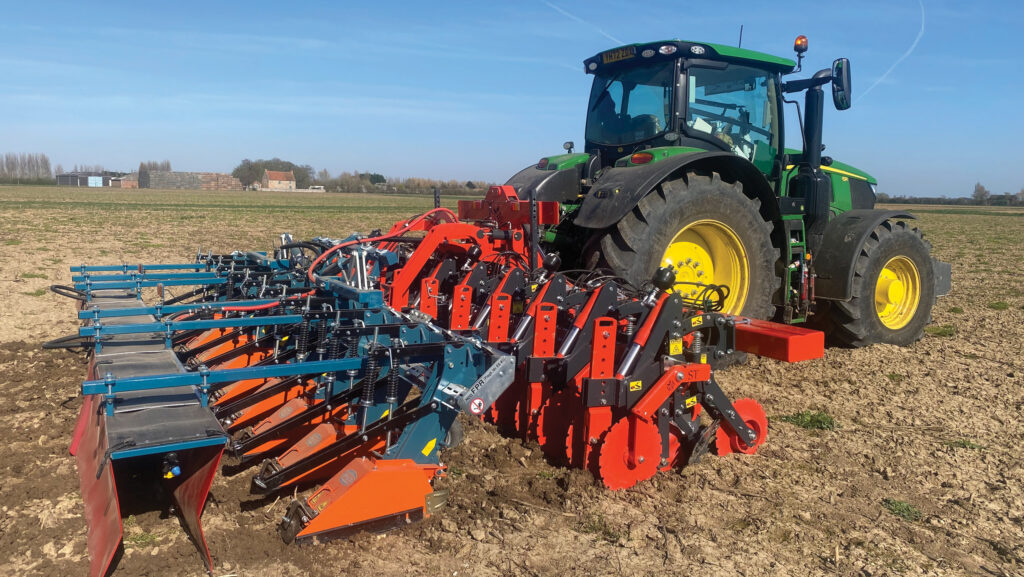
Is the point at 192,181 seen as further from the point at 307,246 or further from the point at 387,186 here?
the point at 307,246

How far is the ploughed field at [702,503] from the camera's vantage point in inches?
120

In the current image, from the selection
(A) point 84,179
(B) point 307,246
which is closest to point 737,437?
(B) point 307,246

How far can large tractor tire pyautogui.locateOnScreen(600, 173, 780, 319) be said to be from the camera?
15.6 feet

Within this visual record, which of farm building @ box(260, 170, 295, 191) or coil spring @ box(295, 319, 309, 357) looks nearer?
coil spring @ box(295, 319, 309, 357)

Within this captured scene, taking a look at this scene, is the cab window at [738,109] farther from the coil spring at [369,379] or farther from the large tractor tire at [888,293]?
the coil spring at [369,379]

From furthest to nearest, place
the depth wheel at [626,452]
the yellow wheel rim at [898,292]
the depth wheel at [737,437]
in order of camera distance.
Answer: the yellow wheel rim at [898,292] → the depth wheel at [737,437] → the depth wheel at [626,452]

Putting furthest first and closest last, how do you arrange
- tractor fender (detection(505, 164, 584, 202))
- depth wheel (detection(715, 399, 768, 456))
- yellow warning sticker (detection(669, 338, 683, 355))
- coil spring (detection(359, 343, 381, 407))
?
tractor fender (detection(505, 164, 584, 202)), depth wheel (detection(715, 399, 768, 456)), yellow warning sticker (detection(669, 338, 683, 355)), coil spring (detection(359, 343, 381, 407))

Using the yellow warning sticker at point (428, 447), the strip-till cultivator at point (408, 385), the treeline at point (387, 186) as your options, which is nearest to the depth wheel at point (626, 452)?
the strip-till cultivator at point (408, 385)

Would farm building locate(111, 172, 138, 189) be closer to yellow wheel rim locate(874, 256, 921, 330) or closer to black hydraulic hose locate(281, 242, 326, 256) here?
black hydraulic hose locate(281, 242, 326, 256)

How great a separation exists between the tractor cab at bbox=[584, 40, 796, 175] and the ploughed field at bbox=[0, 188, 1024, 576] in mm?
1918

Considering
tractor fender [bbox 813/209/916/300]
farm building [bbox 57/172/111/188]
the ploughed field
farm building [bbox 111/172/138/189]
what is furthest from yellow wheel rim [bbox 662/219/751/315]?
farm building [bbox 57/172/111/188]

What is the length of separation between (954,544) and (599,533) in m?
1.57

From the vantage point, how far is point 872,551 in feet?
10.3

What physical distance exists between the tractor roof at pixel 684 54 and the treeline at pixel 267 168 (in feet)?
281
